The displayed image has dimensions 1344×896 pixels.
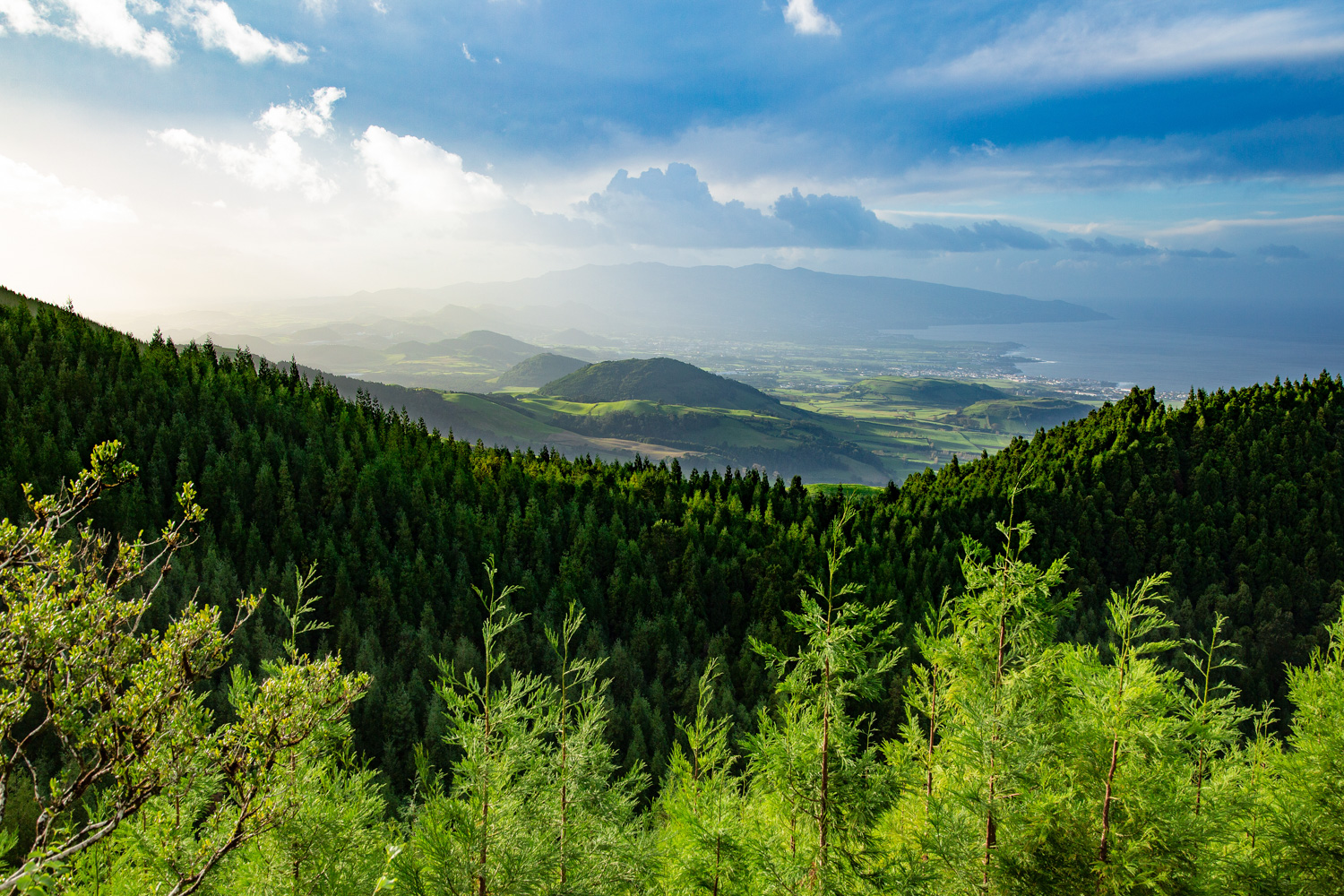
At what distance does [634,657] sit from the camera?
67.2 m

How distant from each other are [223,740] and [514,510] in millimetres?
74141

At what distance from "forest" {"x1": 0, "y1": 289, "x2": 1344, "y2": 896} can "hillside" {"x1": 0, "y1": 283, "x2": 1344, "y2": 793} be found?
56 cm

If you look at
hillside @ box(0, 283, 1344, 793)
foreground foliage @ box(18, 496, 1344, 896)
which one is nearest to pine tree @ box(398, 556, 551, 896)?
foreground foliage @ box(18, 496, 1344, 896)

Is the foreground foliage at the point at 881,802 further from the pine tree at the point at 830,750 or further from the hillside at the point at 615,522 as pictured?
the hillside at the point at 615,522

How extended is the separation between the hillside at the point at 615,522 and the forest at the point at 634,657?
555mm

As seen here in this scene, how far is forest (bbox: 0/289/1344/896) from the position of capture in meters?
11.4

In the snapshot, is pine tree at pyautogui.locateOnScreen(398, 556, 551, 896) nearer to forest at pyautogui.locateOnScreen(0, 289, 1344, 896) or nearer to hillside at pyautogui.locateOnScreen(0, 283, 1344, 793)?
forest at pyautogui.locateOnScreen(0, 289, 1344, 896)

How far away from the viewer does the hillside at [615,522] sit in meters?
62.7

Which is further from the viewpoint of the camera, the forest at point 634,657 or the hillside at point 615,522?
the hillside at point 615,522

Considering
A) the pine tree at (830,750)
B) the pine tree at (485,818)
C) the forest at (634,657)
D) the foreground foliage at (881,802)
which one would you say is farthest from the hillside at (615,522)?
the pine tree at (830,750)

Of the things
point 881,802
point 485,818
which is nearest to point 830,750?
point 881,802

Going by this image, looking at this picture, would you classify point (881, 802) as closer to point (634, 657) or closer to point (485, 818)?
point (485, 818)

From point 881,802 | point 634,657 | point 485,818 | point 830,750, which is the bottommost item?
point 634,657

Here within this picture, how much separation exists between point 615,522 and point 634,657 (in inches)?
795
